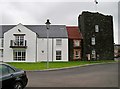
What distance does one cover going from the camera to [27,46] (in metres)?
46.3

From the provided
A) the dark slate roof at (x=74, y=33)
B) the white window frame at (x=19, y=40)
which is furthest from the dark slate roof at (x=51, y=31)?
the white window frame at (x=19, y=40)

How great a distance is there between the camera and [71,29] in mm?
55719

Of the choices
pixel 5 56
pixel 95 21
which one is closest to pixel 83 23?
pixel 95 21

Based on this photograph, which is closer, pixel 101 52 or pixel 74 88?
pixel 74 88

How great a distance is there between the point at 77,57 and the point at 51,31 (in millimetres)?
7238

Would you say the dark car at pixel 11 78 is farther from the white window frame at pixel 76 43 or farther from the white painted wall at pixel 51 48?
the white window frame at pixel 76 43

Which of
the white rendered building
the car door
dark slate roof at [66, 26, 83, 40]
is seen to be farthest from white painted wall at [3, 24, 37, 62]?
the car door

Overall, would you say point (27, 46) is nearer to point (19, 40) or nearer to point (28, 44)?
point (28, 44)

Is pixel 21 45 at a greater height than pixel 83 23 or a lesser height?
lesser

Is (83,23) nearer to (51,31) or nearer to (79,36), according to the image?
(79,36)

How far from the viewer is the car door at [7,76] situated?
952 centimetres

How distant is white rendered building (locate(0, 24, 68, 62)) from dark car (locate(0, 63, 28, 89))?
3540cm

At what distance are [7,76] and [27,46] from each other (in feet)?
121

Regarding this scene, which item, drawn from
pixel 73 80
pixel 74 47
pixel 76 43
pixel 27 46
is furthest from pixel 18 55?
pixel 73 80
